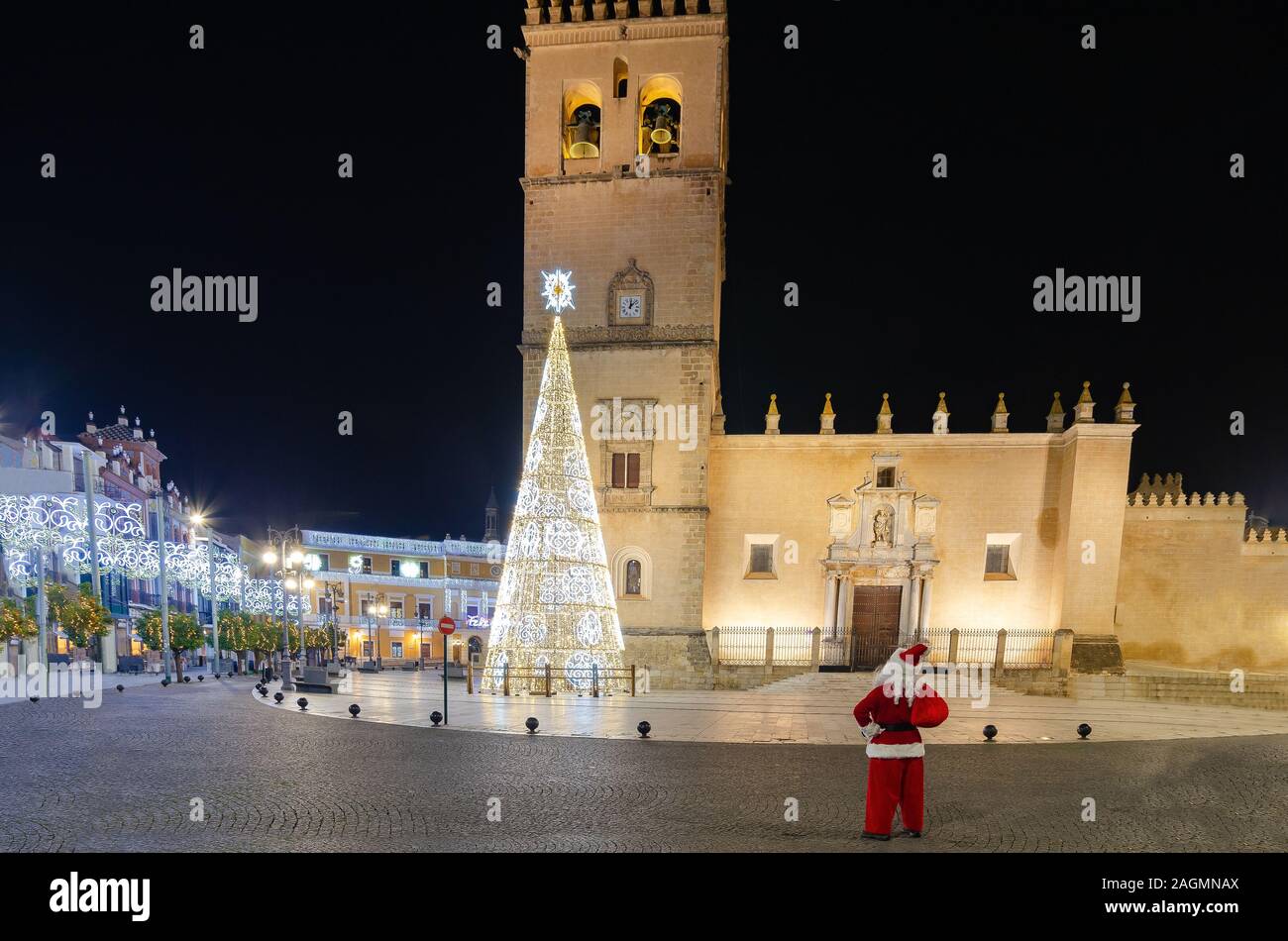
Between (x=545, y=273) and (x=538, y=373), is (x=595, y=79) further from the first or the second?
(x=538, y=373)

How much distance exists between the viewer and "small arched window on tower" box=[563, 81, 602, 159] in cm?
2453

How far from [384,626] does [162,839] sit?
4997 centimetres

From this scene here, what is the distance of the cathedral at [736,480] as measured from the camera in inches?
930

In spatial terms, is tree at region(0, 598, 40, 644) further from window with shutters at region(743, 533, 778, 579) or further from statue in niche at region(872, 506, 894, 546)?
statue in niche at region(872, 506, 894, 546)

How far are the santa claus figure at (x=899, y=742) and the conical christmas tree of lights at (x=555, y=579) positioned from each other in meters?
12.4

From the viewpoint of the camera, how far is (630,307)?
78.9 feet

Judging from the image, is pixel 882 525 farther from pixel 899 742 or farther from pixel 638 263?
pixel 899 742

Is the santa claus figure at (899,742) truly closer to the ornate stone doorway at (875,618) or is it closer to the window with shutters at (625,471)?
the window with shutters at (625,471)

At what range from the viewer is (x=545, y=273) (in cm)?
2442

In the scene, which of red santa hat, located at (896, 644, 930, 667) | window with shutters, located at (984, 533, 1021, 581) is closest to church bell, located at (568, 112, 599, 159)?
window with shutters, located at (984, 533, 1021, 581)

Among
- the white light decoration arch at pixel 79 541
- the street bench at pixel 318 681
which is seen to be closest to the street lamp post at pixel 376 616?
the white light decoration arch at pixel 79 541

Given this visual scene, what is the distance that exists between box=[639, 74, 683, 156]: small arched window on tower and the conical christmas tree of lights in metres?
9.47
